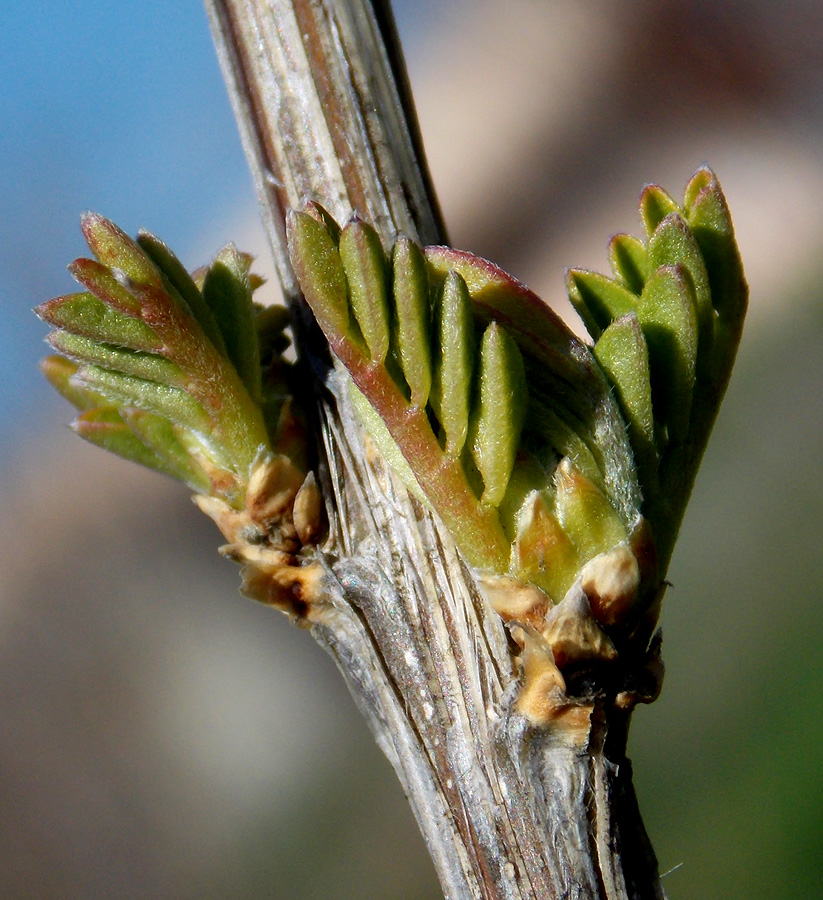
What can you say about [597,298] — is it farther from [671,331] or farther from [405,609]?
[405,609]

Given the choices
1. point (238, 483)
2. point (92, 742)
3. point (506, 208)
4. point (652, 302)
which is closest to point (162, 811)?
point (92, 742)

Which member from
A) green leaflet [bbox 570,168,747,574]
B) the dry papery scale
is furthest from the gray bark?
green leaflet [bbox 570,168,747,574]

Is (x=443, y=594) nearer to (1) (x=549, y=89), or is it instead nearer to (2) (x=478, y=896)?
(2) (x=478, y=896)

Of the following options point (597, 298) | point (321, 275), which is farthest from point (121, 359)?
point (597, 298)

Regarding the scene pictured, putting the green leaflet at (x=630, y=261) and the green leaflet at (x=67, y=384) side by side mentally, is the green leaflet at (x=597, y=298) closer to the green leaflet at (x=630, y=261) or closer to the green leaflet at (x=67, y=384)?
the green leaflet at (x=630, y=261)

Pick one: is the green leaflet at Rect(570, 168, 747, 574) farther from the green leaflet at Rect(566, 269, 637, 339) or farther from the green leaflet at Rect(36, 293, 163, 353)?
the green leaflet at Rect(36, 293, 163, 353)

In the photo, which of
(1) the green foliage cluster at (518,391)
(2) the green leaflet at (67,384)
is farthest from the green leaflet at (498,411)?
(2) the green leaflet at (67,384)

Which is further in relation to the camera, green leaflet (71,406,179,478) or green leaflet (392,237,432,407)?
green leaflet (71,406,179,478)
